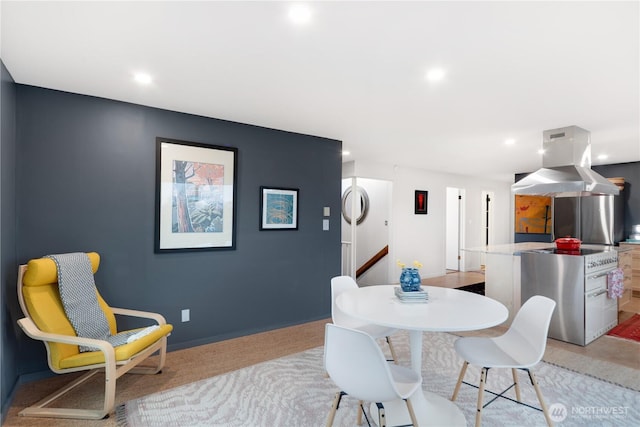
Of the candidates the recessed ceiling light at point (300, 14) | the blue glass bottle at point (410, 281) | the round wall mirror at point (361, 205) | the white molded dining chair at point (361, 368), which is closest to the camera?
the white molded dining chair at point (361, 368)

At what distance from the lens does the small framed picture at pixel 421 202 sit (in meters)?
7.18

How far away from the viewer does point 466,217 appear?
8.27 m

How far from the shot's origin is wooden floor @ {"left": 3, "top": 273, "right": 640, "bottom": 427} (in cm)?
245

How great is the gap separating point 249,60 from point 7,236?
2081mm

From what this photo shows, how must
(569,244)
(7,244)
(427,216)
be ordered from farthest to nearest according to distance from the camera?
(427,216), (569,244), (7,244)

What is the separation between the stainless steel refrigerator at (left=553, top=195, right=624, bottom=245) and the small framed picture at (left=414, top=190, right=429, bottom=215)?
7.34 ft

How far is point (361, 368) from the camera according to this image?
5.35 ft

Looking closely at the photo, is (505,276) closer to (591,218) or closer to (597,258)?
(597,258)

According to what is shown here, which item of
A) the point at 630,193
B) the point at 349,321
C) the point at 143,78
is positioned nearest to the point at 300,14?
the point at 143,78

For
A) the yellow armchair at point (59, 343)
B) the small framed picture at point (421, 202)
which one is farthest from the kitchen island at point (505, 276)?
the yellow armchair at point (59, 343)

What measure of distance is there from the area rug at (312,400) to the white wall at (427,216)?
12.7ft

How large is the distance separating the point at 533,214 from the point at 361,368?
25.4 feet

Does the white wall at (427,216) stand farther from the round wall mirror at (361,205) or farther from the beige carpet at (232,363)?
the beige carpet at (232,363)

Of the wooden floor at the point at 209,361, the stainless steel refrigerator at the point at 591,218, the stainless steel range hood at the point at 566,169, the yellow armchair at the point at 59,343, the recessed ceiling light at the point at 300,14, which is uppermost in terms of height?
the recessed ceiling light at the point at 300,14
